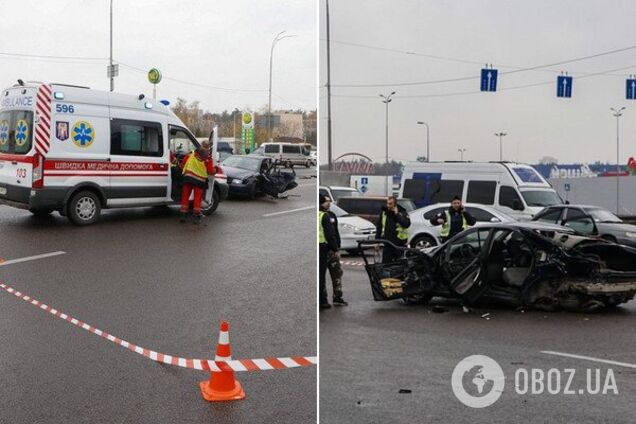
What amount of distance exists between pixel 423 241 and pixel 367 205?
0.28m

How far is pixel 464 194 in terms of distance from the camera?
257cm

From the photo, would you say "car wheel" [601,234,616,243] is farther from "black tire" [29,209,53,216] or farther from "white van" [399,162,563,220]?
"black tire" [29,209,53,216]

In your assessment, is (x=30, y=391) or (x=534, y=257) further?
Answer: (x=30, y=391)

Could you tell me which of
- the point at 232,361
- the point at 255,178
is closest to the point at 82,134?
the point at 255,178

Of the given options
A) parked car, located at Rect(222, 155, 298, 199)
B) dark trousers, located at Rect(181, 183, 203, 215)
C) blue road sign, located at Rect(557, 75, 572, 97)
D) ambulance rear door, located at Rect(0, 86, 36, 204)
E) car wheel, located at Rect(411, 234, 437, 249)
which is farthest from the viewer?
parked car, located at Rect(222, 155, 298, 199)

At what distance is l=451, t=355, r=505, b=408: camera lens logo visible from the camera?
2644 mm

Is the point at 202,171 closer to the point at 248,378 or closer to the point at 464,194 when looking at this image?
the point at 248,378

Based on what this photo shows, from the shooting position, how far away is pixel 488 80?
2.64 m

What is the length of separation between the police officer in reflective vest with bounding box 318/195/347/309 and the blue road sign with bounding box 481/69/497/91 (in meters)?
0.71

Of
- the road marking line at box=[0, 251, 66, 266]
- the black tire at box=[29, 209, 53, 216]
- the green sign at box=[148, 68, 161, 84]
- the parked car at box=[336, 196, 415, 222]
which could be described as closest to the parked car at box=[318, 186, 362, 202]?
the parked car at box=[336, 196, 415, 222]

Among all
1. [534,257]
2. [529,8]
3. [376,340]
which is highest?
[529,8]

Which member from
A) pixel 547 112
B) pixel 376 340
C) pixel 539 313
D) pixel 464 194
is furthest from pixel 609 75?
pixel 376 340

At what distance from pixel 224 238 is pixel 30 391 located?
147 inches

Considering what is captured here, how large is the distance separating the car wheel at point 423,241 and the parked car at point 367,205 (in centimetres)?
14
